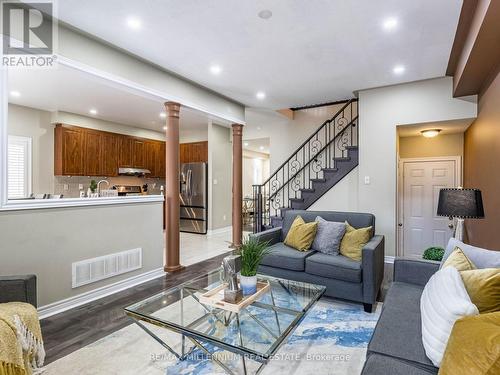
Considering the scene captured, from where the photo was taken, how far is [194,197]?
24.4 ft

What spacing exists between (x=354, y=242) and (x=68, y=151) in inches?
237

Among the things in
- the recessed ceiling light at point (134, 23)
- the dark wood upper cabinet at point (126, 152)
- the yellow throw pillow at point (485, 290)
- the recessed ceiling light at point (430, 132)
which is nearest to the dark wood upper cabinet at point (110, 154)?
the dark wood upper cabinet at point (126, 152)

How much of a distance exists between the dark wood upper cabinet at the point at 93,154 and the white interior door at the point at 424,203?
21.9ft

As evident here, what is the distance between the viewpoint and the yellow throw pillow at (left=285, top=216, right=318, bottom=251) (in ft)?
11.5

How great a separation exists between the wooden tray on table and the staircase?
3.38 meters

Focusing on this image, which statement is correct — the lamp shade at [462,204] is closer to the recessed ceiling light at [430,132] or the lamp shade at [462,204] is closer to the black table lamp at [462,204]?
the black table lamp at [462,204]

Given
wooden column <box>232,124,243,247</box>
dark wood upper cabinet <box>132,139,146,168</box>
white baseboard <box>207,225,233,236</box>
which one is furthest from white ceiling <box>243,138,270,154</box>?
dark wood upper cabinet <box>132,139,146,168</box>

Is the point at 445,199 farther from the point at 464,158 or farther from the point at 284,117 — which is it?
the point at 284,117

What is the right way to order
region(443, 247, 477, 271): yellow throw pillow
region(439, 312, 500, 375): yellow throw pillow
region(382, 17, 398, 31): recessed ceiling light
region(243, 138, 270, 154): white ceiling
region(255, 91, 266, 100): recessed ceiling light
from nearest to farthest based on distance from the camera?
region(439, 312, 500, 375): yellow throw pillow
region(443, 247, 477, 271): yellow throw pillow
region(382, 17, 398, 31): recessed ceiling light
region(255, 91, 266, 100): recessed ceiling light
region(243, 138, 270, 154): white ceiling

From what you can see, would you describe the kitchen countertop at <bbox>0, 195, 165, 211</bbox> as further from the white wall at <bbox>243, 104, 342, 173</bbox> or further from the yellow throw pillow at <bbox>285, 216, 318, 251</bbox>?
the white wall at <bbox>243, 104, 342, 173</bbox>

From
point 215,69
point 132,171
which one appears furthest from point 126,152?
point 215,69

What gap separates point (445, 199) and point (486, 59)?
147 cm

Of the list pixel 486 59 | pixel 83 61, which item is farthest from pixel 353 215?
pixel 83 61

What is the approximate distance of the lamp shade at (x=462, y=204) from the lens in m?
2.62
